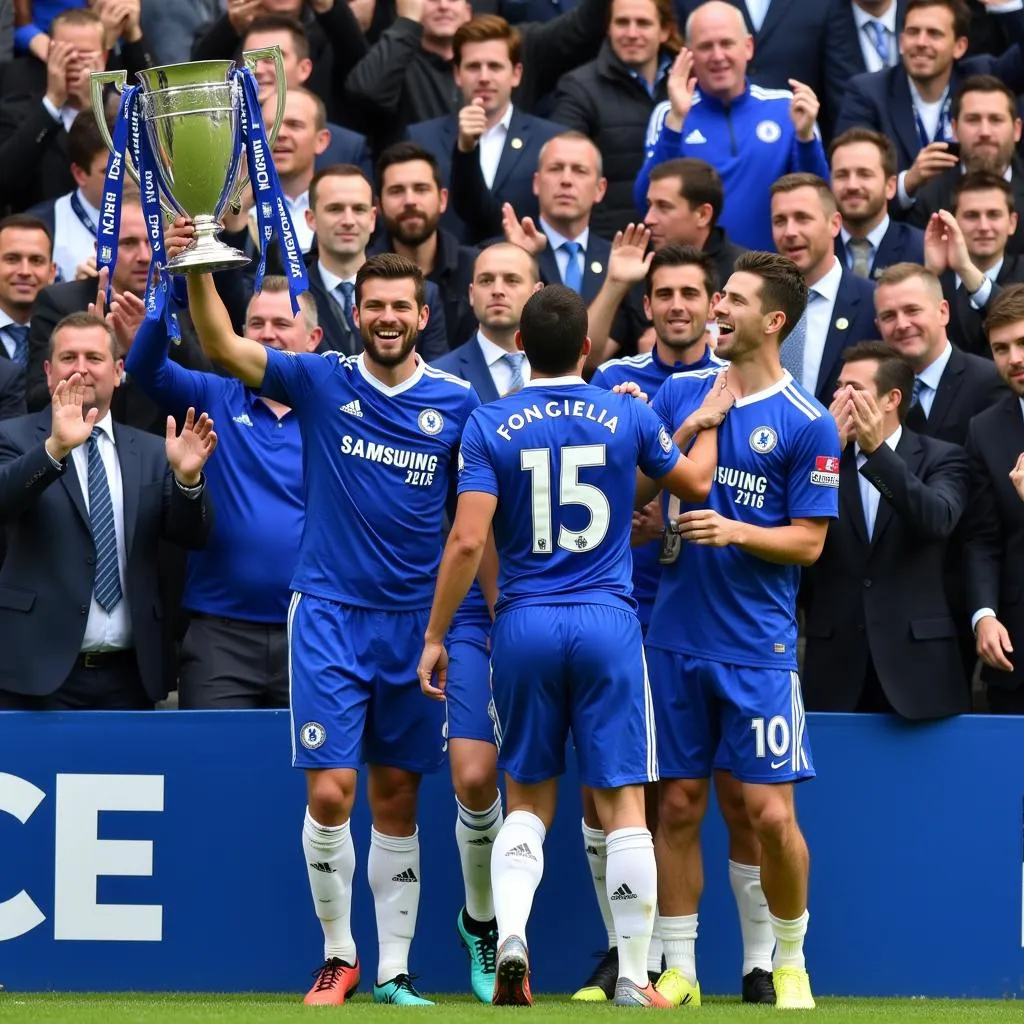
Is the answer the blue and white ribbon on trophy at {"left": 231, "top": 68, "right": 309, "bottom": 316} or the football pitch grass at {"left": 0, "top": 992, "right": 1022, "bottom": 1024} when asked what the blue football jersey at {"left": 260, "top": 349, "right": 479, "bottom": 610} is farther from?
the football pitch grass at {"left": 0, "top": 992, "right": 1022, "bottom": 1024}

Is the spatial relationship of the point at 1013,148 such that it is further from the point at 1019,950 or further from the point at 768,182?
the point at 1019,950

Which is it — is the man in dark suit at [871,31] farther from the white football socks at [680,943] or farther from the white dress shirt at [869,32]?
the white football socks at [680,943]

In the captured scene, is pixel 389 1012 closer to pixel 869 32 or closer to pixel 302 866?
pixel 302 866

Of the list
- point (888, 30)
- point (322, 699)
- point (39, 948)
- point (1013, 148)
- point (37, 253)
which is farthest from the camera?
point (888, 30)

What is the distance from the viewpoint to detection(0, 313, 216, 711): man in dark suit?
7.84 m

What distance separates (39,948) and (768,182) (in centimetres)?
541

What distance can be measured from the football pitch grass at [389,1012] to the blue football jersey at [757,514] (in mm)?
1268

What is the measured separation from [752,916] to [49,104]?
20.5 ft

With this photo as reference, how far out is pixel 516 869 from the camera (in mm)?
6484

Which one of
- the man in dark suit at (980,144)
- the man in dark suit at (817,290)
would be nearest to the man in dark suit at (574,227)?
the man in dark suit at (817,290)

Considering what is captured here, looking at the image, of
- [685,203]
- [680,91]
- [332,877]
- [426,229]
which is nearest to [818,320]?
[685,203]

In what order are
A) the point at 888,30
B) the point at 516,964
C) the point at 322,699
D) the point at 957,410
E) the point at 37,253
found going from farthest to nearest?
1. the point at 888,30
2. the point at 37,253
3. the point at 957,410
4. the point at 322,699
5. the point at 516,964

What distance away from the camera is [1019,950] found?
7.89 metres

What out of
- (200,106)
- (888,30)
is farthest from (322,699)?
(888,30)
